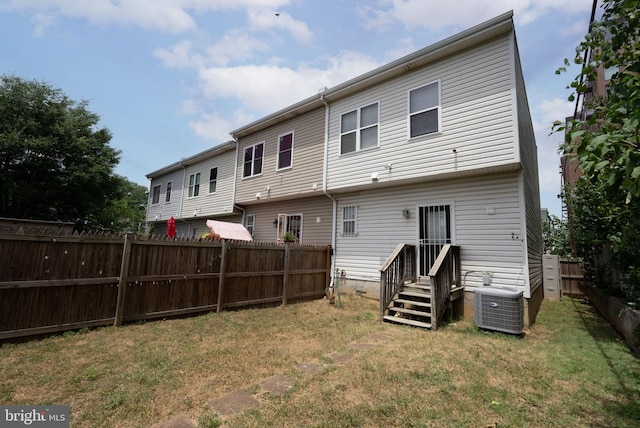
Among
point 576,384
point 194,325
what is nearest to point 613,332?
point 576,384

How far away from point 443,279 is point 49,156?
1900 cm

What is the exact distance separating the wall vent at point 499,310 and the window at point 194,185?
14.0m

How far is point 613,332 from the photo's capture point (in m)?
6.01

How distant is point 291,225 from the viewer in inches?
448

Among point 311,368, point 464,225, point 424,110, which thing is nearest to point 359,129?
point 424,110

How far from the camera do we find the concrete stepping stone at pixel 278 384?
3207 millimetres

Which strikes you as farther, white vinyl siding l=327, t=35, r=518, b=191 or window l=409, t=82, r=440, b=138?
window l=409, t=82, r=440, b=138

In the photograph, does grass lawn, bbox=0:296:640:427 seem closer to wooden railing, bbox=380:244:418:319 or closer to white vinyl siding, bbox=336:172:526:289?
wooden railing, bbox=380:244:418:319

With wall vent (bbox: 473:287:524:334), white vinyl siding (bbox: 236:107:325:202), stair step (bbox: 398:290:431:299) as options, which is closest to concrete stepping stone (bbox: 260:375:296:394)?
stair step (bbox: 398:290:431:299)

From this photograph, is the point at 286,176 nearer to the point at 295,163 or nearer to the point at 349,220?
the point at 295,163

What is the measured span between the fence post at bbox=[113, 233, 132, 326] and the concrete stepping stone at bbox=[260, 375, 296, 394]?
3480mm

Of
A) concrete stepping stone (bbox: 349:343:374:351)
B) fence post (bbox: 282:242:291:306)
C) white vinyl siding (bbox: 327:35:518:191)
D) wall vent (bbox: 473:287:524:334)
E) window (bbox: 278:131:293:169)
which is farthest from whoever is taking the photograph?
window (bbox: 278:131:293:169)

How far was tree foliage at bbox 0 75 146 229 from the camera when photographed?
14.0 m

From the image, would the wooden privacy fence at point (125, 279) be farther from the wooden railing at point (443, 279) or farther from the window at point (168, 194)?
the window at point (168, 194)
